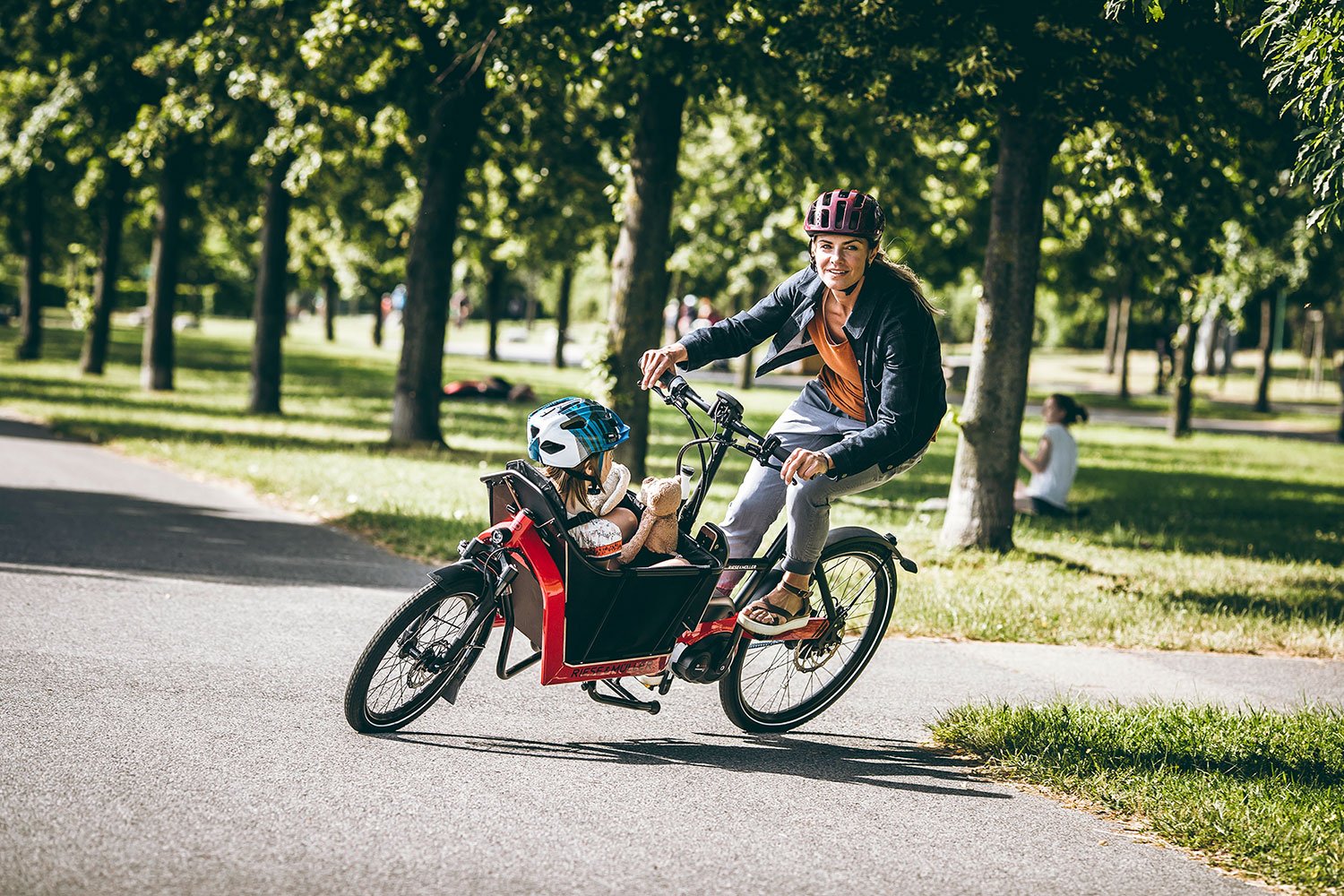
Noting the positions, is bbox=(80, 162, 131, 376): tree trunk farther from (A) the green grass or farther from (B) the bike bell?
(A) the green grass

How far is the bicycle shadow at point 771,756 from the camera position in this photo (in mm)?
4617

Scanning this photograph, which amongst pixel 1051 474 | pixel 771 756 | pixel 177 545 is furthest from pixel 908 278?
pixel 1051 474

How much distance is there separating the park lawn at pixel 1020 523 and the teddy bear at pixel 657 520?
283 cm

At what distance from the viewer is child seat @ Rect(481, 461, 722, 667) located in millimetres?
4543

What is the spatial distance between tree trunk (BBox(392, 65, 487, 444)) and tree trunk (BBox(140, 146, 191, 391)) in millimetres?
7800

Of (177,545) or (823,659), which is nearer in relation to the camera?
(823,659)

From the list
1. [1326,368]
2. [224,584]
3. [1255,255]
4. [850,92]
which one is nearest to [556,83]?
[850,92]

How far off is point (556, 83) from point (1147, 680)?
28.7ft

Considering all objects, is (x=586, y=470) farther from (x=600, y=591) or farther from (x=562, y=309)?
(x=562, y=309)

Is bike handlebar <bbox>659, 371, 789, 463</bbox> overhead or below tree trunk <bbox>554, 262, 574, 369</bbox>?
below

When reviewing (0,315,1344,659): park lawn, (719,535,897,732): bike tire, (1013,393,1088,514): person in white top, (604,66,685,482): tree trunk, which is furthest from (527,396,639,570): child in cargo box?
(1013,393,1088,514): person in white top

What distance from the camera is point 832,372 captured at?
503 cm

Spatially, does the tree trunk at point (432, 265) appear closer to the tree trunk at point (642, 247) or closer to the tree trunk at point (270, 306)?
the tree trunk at point (642, 247)

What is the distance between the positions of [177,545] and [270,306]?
11.0 metres
